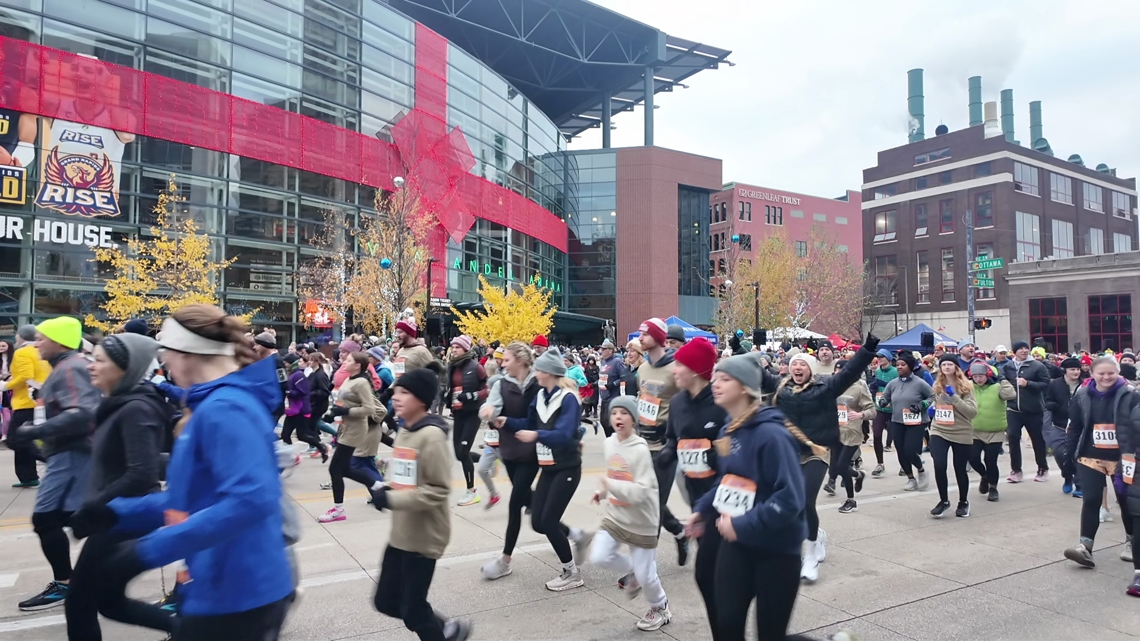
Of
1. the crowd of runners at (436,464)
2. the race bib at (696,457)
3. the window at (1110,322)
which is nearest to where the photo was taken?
the crowd of runners at (436,464)

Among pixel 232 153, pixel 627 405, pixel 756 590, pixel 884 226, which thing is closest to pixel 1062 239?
pixel 884 226

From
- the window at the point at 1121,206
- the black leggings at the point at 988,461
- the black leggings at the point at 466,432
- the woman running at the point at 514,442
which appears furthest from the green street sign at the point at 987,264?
A: the window at the point at 1121,206

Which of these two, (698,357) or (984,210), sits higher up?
(984,210)

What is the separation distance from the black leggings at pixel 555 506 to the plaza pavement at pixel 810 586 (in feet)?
1.27

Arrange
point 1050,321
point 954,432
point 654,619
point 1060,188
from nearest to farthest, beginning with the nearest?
1. point 654,619
2. point 954,432
3. point 1050,321
4. point 1060,188

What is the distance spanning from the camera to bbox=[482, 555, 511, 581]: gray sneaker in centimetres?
552

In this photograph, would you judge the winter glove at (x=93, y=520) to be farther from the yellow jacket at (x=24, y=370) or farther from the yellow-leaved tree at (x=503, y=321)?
the yellow-leaved tree at (x=503, y=321)

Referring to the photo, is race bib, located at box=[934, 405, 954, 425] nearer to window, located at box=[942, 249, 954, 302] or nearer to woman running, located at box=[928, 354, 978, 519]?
woman running, located at box=[928, 354, 978, 519]

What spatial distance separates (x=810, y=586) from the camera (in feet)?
18.1

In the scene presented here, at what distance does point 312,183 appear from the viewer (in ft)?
108

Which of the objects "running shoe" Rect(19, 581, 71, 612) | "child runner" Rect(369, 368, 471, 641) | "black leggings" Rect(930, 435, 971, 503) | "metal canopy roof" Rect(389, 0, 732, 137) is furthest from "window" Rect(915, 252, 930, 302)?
"running shoe" Rect(19, 581, 71, 612)

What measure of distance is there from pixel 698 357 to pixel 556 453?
137 cm

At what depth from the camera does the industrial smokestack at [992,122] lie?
5891 cm

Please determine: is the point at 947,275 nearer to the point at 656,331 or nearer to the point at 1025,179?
the point at 1025,179
